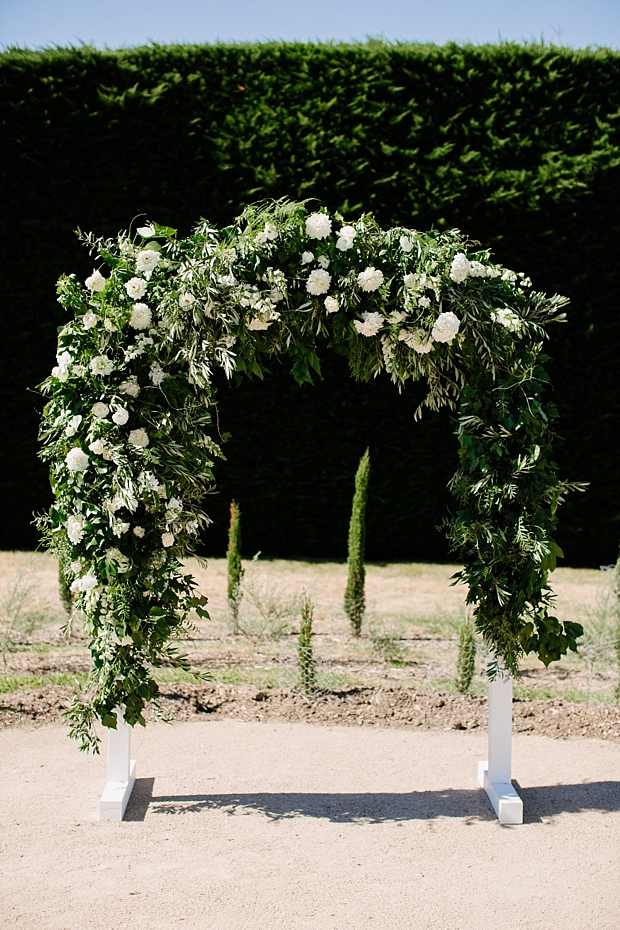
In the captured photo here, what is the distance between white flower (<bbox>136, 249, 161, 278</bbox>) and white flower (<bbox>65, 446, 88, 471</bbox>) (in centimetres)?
79

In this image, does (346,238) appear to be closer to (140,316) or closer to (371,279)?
(371,279)

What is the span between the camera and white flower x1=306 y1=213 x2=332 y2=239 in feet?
11.8

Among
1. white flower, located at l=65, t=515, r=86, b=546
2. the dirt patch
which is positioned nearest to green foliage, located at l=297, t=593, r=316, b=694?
the dirt patch

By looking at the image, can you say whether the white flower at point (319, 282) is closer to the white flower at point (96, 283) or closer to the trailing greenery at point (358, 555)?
the white flower at point (96, 283)

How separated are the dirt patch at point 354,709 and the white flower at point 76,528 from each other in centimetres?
154

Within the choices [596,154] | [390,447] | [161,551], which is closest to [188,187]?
[390,447]

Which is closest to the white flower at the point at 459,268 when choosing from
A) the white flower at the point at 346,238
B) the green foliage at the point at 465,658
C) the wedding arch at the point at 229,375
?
the wedding arch at the point at 229,375

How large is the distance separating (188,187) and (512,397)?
5546 millimetres

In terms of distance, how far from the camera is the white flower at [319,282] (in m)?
3.61

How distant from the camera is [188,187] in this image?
8297mm

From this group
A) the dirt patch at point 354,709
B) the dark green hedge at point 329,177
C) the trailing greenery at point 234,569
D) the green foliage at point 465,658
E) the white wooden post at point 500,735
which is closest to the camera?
the white wooden post at point 500,735

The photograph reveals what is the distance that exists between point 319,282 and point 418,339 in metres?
0.48

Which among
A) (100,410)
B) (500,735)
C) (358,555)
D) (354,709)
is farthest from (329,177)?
(500,735)

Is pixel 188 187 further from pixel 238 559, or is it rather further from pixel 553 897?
pixel 553 897
